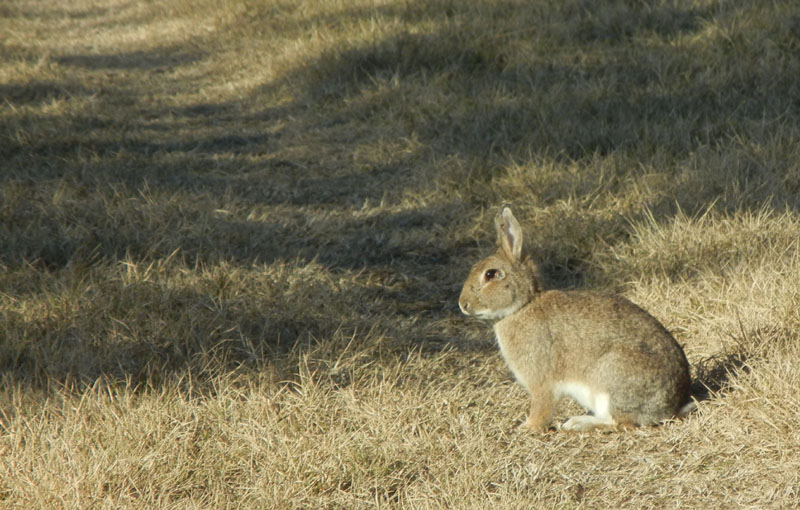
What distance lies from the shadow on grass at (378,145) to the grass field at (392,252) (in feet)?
0.10

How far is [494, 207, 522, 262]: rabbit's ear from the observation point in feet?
12.1

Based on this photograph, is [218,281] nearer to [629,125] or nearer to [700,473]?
[700,473]

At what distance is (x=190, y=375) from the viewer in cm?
362

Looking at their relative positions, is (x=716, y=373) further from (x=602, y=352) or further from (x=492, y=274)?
(x=492, y=274)

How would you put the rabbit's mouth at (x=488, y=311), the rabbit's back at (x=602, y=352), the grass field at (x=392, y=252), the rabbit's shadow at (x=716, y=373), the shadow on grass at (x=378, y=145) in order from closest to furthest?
1. the grass field at (x=392, y=252)
2. the rabbit's back at (x=602, y=352)
3. the rabbit's shadow at (x=716, y=373)
4. the rabbit's mouth at (x=488, y=311)
5. the shadow on grass at (x=378, y=145)

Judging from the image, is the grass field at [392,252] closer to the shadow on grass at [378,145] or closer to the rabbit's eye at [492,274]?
the shadow on grass at [378,145]

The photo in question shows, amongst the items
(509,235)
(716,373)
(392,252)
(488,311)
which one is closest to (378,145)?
(392,252)

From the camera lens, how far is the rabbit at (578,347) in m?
3.30

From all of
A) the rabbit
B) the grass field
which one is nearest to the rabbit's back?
the rabbit

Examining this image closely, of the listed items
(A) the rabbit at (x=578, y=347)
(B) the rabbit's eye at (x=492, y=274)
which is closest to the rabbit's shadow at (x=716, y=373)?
(A) the rabbit at (x=578, y=347)

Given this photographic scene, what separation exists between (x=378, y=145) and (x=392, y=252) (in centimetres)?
215

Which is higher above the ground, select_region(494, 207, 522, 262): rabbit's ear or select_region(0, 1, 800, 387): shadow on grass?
select_region(494, 207, 522, 262): rabbit's ear

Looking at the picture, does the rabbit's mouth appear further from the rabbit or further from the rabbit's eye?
the rabbit's eye

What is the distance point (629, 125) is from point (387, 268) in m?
2.63
